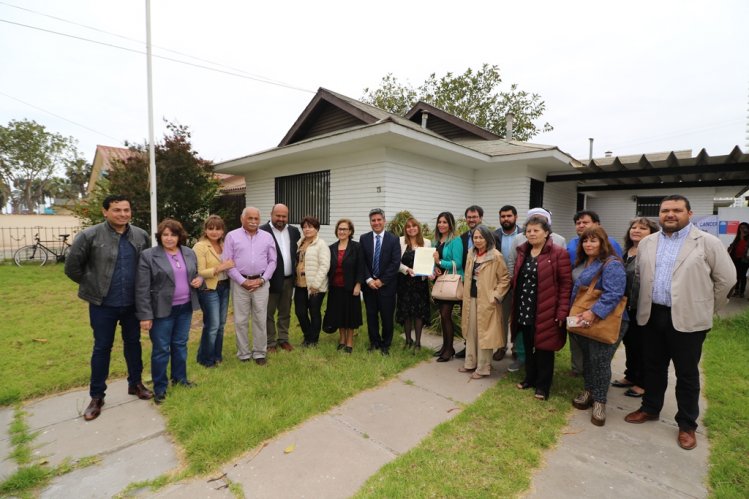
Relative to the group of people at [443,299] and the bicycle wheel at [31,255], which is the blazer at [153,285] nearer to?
the group of people at [443,299]

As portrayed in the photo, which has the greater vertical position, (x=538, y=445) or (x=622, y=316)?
(x=622, y=316)

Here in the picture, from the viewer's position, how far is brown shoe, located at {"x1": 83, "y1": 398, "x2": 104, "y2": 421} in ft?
10.1

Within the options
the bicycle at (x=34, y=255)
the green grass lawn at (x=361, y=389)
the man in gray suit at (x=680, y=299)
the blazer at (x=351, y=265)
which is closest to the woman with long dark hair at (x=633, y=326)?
the man in gray suit at (x=680, y=299)

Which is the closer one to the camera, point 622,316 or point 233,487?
point 233,487

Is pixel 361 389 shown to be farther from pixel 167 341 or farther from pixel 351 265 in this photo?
pixel 167 341

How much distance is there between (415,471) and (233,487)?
1190 millimetres

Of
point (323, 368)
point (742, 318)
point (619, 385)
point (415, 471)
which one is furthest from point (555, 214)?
point (415, 471)

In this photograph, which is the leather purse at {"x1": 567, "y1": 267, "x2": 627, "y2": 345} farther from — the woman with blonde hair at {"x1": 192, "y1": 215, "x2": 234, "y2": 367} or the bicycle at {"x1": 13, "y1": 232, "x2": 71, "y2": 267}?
the bicycle at {"x1": 13, "y1": 232, "x2": 71, "y2": 267}

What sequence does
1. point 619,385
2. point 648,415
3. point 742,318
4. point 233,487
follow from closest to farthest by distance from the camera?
point 233,487
point 648,415
point 619,385
point 742,318

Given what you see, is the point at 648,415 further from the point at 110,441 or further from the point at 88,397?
the point at 88,397

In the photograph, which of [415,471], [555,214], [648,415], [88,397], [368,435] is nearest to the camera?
[415,471]

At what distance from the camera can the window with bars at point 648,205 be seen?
45.9 feet

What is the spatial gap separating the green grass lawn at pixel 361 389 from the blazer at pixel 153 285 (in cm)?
86

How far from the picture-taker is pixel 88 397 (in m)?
3.51
